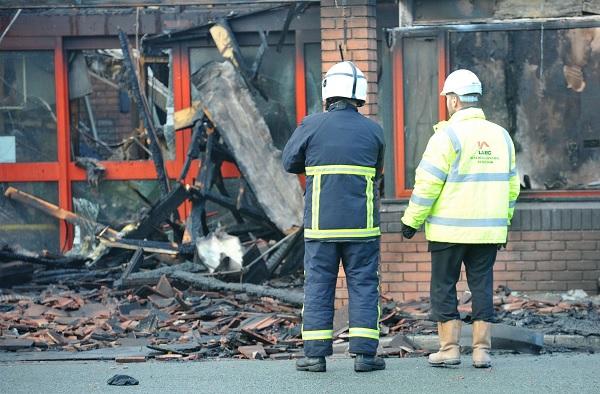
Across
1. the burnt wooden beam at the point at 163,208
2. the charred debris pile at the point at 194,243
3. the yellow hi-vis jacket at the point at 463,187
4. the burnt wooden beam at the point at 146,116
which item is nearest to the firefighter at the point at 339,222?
the yellow hi-vis jacket at the point at 463,187

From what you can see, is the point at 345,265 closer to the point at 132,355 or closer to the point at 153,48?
the point at 132,355

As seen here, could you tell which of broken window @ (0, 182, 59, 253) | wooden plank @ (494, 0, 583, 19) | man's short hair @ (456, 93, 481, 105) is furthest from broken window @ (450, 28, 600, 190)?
broken window @ (0, 182, 59, 253)

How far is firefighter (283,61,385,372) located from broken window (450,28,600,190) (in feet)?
11.7

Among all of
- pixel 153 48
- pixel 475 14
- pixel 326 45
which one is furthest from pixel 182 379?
pixel 153 48

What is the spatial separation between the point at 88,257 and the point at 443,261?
6.01 m

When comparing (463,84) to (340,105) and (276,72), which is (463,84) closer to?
(340,105)

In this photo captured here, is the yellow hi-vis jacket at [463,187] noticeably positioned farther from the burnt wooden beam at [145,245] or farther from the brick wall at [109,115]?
the brick wall at [109,115]

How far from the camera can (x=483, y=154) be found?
8094mm

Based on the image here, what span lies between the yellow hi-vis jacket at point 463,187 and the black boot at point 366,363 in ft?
2.83

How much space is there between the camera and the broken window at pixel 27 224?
1401cm

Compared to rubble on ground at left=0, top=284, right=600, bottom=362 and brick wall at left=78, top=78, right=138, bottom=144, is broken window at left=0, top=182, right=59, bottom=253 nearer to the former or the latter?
brick wall at left=78, top=78, right=138, bottom=144

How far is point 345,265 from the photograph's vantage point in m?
8.20

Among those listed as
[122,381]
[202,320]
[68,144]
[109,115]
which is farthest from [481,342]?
[109,115]

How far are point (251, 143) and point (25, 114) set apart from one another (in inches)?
108
